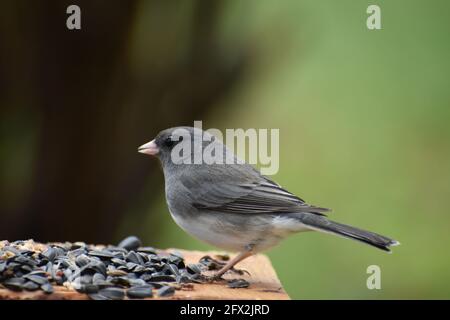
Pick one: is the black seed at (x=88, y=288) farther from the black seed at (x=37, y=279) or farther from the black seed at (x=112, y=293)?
the black seed at (x=37, y=279)

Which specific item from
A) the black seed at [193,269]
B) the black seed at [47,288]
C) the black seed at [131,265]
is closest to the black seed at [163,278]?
the black seed at [131,265]

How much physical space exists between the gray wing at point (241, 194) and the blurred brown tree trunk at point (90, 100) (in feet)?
3.11

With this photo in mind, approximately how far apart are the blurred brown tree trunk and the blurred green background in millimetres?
19

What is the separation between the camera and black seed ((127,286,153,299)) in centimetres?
212

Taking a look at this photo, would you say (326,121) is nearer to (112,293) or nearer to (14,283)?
(112,293)

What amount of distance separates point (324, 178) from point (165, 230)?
1.23 m

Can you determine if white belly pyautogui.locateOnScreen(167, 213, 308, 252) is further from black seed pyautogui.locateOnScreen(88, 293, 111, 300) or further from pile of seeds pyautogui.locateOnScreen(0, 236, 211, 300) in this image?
black seed pyautogui.locateOnScreen(88, 293, 111, 300)

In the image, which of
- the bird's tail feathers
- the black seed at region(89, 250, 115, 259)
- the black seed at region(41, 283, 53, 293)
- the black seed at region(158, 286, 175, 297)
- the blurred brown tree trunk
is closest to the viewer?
the black seed at region(41, 283, 53, 293)

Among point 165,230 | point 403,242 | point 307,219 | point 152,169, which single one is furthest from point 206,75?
point 403,242

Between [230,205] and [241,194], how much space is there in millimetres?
86

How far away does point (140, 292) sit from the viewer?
84.4 inches

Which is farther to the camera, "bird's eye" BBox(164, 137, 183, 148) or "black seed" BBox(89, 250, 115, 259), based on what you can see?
"bird's eye" BBox(164, 137, 183, 148)

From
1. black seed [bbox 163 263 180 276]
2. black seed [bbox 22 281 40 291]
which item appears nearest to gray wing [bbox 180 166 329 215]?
black seed [bbox 163 263 180 276]

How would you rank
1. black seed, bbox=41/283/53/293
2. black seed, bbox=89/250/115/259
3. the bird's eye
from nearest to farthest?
black seed, bbox=41/283/53/293
black seed, bbox=89/250/115/259
the bird's eye
